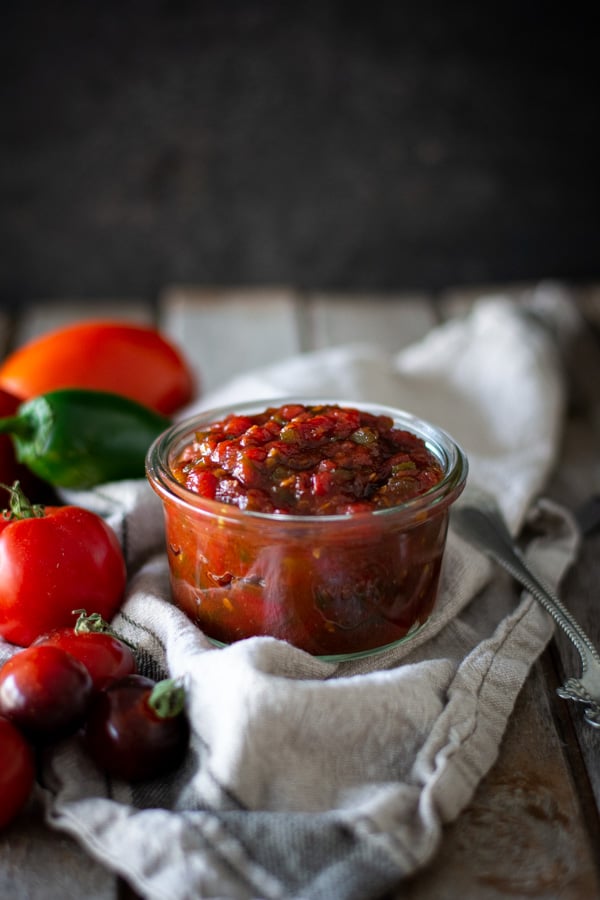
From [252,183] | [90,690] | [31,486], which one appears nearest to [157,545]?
[31,486]

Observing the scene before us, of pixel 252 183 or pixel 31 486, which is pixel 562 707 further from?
pixel 252 183

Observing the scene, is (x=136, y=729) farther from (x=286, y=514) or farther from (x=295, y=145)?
(x=295, y=145)

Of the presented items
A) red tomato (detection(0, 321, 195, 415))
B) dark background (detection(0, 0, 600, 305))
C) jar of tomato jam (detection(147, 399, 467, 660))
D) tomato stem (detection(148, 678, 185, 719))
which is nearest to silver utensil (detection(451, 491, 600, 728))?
jar of tomato jam (detection(147, 399, 467, 660))

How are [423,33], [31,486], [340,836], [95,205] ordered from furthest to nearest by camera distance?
[95,205] → [423,33] → [31,486] → [340,836]

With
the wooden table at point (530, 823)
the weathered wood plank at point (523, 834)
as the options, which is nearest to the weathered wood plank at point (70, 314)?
the wooden table at point (530, 823)

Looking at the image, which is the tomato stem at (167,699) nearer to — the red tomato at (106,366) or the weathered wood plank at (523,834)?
the weathered wood plank at (523,834)

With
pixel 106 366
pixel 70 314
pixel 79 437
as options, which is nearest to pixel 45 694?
→ pixel 79 437

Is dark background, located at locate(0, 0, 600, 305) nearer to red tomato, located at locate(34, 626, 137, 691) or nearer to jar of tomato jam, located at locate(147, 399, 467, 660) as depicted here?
jar of tomato jam, located at locate(147, 399, 467, 660)
